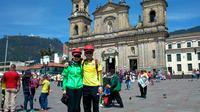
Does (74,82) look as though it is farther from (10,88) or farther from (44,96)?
(44,96)

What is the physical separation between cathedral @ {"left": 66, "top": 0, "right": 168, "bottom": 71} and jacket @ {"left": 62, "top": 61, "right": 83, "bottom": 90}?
41468 mm

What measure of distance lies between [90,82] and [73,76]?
47 cm

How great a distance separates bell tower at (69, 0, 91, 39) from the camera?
192 feet

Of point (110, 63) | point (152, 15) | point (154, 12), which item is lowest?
point (110, 63)

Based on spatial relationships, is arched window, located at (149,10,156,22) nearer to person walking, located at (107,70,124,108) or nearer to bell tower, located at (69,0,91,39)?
bell tower, located at (69,0,91,39)

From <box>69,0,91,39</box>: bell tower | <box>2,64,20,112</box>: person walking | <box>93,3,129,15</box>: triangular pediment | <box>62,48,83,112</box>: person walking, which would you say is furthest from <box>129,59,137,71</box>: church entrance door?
<box>62,48,83,112</box>: person walking

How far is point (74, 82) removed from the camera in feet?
22.2

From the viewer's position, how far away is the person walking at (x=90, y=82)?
6.98 metres

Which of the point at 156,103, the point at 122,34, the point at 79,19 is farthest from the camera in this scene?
the point at 79,19

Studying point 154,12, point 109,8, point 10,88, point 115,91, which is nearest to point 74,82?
point 10,88

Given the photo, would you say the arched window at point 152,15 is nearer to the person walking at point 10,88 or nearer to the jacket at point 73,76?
the person walking at point 10,88

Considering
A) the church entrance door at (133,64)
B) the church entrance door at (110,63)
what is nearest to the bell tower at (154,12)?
the church entrance door at (133,64)

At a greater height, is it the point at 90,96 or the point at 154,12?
the point at 154,12

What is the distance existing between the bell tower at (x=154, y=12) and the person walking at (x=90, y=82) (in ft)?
140
